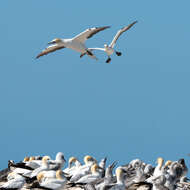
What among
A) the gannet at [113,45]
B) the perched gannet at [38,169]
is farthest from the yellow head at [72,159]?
the gannet at [113,45]

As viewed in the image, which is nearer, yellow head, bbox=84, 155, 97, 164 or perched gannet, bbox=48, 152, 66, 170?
perched gannet, bbox=48, 152, 66, 170

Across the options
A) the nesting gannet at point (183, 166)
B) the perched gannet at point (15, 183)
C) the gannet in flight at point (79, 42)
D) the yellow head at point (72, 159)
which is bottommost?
the perched gannet at point (15, 183)

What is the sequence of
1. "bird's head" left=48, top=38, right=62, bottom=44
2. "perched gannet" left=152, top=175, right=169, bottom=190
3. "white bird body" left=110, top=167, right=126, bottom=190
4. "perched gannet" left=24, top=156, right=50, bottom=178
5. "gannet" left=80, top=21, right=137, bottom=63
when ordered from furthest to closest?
"gannet" left=80, top=21, right=137, bottom=63 → "bird's head" left=48, top=38, right=62, bottom=44 → "perched gannet" left=24, top=156, right=50, bottom=178 → "perched gannet" left=152, top=175, right=169, bottom=190 → "white bird body" left=110, top=167, right=126, bottom=190

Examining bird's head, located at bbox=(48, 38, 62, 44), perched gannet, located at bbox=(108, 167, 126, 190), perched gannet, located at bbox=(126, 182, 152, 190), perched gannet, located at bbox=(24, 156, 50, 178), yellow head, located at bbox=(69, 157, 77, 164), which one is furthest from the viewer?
bird's head, located at bbox=(48, 38, 62, 44)

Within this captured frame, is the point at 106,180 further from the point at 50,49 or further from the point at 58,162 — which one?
the point at 50,49

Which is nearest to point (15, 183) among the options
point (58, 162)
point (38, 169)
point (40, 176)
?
point (40, 176)

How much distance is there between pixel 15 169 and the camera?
2258 cm

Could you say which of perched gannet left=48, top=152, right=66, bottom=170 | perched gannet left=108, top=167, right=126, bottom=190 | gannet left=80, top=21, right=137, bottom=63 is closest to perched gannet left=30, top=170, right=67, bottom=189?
perched gannet left=108, top=167, right=126, bottom=190

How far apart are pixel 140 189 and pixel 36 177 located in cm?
374

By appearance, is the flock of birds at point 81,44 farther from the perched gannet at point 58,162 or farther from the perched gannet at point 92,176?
the perched gannet at point 92,176

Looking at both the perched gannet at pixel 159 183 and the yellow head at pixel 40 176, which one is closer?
the perched gannet at pixel 159 183

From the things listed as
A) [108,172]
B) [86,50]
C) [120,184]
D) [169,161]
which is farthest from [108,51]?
[120,184]

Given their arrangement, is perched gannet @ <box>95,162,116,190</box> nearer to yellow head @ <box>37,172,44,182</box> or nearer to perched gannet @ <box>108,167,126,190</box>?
perched gannet @ <box>108,167,126,190</box>

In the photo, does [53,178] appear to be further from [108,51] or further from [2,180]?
[108,51]
